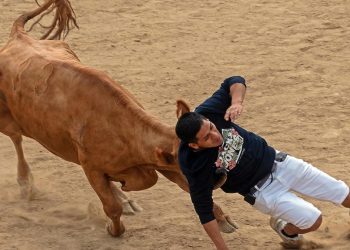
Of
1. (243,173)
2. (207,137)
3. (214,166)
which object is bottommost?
(243,173)

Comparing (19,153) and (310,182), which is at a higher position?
(310,182)

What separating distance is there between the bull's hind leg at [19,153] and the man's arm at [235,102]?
232cm

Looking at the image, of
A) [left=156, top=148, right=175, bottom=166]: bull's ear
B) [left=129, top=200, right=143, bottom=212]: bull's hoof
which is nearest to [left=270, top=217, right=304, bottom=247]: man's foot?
[left=156, top=148, right=175, bottom=166]: bull's ear

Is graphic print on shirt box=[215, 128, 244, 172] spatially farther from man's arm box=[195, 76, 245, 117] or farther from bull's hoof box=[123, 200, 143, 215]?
bull's hoof box=[123, 200, 143, 215]

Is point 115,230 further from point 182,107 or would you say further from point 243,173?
point 182,107

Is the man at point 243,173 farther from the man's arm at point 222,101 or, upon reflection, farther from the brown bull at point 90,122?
the brown bull at point 90,122

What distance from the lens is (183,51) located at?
1070 cm

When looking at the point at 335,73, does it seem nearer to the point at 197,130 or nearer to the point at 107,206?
the point at 107,206

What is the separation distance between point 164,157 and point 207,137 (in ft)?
1.81

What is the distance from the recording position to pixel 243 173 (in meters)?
6.05

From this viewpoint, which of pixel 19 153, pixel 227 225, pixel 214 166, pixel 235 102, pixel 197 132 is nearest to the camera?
pixel 197 132

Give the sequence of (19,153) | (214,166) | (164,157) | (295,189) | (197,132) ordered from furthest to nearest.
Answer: (19,153) < (295,189) < (164,157) < (214,166) < (197,132)

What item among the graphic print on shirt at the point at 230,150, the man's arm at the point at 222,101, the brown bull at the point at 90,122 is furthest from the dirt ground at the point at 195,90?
the man's arm at the point at 222,101

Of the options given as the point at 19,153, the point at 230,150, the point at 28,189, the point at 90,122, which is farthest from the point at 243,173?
the point at 19,153
